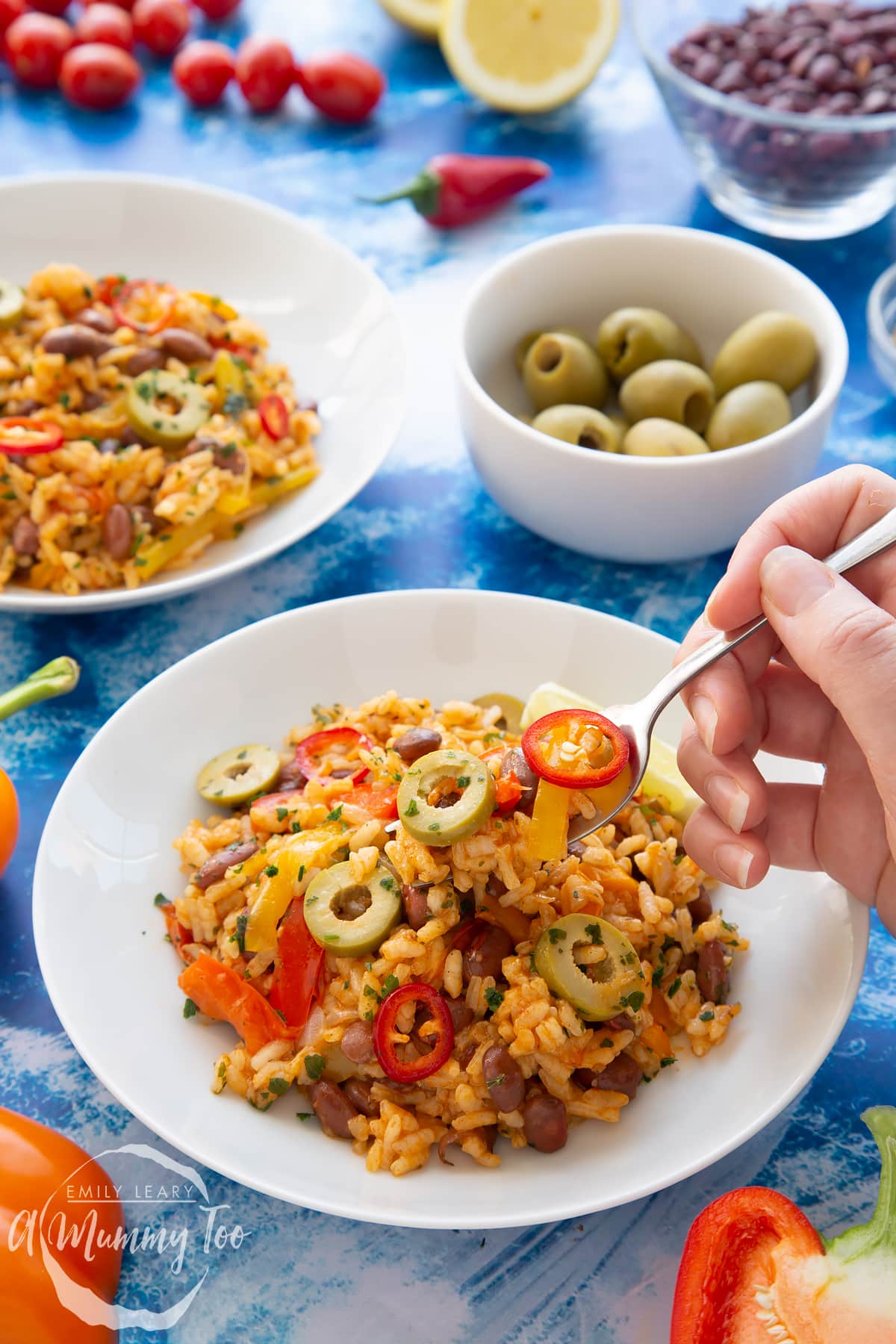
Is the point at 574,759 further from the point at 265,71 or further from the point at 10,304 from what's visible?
the point at 265,71

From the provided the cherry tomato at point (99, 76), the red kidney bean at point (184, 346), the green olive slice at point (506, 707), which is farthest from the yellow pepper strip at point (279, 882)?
the cherry tomato at point (99, 76)

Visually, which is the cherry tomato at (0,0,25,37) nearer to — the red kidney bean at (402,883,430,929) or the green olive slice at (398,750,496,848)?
the green olive slice at (398,750,496,848)

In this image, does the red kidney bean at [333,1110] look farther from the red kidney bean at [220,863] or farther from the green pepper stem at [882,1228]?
the green pepper stem at [882,1228]

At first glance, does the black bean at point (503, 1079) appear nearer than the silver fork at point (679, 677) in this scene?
Yes

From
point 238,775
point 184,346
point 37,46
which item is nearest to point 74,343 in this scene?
point 184,346

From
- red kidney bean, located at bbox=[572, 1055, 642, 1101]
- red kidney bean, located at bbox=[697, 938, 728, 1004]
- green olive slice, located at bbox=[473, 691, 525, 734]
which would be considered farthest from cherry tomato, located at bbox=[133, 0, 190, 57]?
red kidney bean, located at bbox=[572, 1055, 642, 1101]

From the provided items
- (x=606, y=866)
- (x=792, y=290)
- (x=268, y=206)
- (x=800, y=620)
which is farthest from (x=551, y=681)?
(x=268, y=206)

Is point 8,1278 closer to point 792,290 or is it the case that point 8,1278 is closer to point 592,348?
point 592,348
